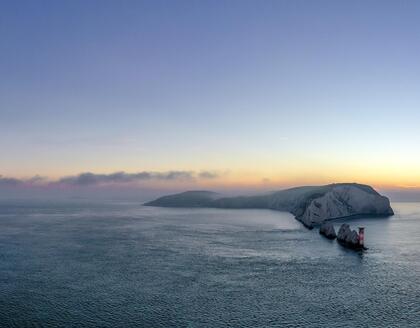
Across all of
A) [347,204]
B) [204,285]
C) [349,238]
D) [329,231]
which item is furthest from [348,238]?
[347,204]

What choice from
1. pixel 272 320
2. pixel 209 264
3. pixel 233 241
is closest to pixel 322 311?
pixel 272 320

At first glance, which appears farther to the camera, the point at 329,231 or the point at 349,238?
the point at 329,231

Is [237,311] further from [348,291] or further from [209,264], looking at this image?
[209,264]

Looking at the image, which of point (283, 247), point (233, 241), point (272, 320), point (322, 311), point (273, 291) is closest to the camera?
point (272, 320)

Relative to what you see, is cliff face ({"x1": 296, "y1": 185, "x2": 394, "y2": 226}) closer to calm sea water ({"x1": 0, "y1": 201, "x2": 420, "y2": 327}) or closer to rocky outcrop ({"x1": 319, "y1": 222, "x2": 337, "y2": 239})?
rocky outcrop ({"x1": 319, "y1": 222, "x2": 337, "y2": 239})

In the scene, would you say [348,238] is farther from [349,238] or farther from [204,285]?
[204,285]

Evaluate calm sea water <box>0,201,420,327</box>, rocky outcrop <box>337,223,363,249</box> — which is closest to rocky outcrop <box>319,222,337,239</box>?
rocky outcrop <box>337,223,363,249</box>
